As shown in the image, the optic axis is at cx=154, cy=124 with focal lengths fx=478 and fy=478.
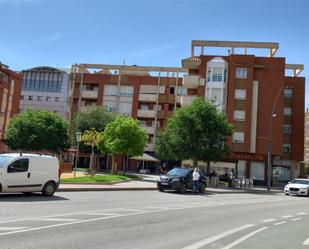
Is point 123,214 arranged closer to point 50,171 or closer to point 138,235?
point 138,235

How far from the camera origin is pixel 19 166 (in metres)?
19.4

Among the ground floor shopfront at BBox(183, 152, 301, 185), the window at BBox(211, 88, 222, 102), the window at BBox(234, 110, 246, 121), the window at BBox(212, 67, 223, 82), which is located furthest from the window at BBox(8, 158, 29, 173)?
the window at BBox(212, 67, 223, 82)

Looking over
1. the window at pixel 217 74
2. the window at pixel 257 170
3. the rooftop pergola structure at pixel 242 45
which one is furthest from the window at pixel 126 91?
the window at pixel 257 170

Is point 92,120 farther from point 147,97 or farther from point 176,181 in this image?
point 176,181

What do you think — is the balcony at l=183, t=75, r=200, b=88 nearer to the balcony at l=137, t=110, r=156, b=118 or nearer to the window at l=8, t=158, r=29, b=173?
the balcony at l=137, t=110, r=156, b=118

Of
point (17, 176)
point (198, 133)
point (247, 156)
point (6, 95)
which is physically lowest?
point (17, 176)

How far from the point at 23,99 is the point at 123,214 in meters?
86.4

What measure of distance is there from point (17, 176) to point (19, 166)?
45cm

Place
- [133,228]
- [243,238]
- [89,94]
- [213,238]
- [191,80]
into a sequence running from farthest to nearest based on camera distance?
[89,94] → [191,80] → [133,228] → [243,238] → [213,238]

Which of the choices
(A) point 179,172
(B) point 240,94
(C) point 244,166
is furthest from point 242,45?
(A) point 179,172

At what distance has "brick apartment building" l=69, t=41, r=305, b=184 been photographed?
62.2 m

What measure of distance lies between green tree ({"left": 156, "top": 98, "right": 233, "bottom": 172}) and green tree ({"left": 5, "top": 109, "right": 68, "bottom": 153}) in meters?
21.3

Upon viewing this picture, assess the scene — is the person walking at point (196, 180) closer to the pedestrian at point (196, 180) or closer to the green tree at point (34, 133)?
the pedestrian at point (196, 180)

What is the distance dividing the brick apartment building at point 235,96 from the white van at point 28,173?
37306mm
